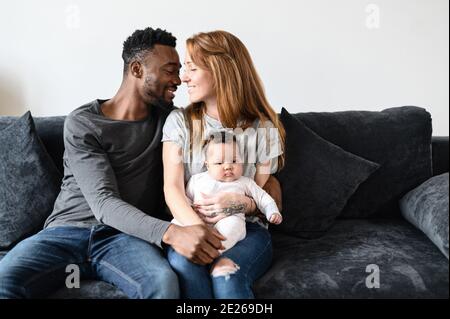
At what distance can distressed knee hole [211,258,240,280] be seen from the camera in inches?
55.1

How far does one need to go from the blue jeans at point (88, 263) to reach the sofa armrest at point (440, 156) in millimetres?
1309

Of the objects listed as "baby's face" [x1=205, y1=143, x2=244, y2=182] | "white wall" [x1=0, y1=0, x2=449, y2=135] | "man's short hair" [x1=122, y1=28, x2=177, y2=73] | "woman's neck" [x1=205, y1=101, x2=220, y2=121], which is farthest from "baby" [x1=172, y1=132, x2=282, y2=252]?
"white wall" [x1=0, y1=0, x2=449, y2=135]

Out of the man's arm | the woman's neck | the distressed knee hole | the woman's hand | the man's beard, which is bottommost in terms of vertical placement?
the distressed knee hole

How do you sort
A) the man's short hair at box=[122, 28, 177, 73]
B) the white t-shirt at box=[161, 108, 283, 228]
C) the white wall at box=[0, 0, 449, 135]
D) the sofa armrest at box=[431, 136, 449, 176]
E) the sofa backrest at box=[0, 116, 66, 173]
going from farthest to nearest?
the white wall at box=[0, 0, 449, 135] < the sofa armrest at box=[431, 136, 449, 176] < the sofa backrest at box=[0, 116, 66, 173] < the man's short hair at box=[122, 28, 177, 73] < the white t-shirt at box=[161, 108, 283, 228]

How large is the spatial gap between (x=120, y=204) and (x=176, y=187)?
0.68 feet

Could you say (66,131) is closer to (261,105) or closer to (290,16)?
(261,105)

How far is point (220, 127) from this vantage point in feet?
5.68

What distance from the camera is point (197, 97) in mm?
1727

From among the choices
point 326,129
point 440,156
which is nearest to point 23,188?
point 326,129

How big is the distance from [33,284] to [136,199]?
1.47 ft

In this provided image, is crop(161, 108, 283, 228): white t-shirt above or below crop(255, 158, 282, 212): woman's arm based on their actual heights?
above

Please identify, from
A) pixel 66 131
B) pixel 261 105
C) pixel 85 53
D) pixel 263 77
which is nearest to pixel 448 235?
pixel 261 105

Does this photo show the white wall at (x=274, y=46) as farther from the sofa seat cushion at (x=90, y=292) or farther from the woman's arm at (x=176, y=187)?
the sofa seat cushion at (x=90, y=292)

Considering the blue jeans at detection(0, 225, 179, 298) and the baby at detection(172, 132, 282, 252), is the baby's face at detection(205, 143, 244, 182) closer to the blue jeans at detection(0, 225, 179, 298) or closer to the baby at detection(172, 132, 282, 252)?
the baby at detection(172, 132, 282, 252)
